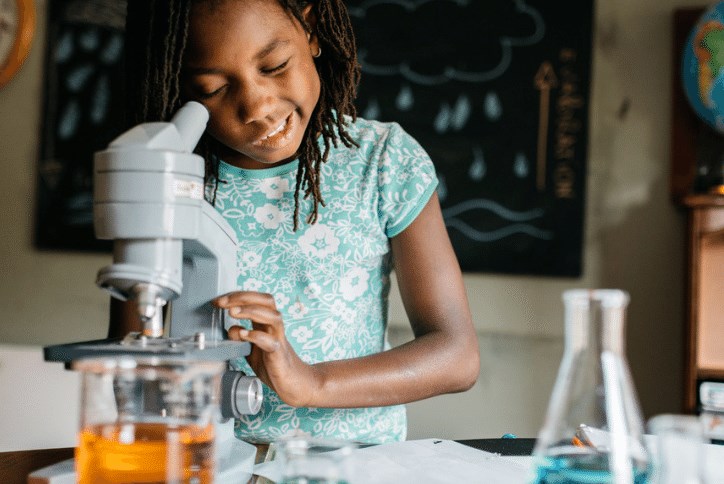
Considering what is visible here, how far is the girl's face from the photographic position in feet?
3.43

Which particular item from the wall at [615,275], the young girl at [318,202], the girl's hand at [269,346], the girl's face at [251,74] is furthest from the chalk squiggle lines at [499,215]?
the girl's hand at [269,346]

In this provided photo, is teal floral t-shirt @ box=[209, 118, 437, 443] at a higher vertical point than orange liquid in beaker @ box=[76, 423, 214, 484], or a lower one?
higher

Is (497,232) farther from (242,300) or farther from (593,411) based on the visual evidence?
(593,411)

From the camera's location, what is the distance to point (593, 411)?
642 mm

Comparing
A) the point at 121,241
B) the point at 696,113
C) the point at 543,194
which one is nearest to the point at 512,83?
the point at 543,194

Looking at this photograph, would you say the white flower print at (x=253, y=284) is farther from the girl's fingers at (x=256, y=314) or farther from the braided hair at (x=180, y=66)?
the girl's fingers at (x=256, y=314)

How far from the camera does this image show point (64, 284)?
9.51ft

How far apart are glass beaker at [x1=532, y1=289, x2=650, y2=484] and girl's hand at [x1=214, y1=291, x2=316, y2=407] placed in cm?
35

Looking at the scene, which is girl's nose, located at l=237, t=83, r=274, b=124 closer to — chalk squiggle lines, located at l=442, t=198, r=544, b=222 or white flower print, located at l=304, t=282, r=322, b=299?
white flower print, located at l=304, t=282, r=322, b=299

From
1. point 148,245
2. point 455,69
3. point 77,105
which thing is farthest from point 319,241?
point 77,105

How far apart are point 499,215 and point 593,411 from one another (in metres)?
1.95

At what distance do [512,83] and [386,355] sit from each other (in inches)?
62.7

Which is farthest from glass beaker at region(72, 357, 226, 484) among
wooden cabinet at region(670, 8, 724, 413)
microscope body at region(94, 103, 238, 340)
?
wooden cabinet at region(670, 8, 724, 413)

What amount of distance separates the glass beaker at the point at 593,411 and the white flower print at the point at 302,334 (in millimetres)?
725
